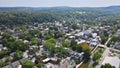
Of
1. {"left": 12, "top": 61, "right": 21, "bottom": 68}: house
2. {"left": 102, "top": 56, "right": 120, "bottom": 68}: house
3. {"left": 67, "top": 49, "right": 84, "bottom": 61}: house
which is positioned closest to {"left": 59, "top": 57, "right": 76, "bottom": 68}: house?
{"left": 67, "top": 49, "right": 84, "bottom": 61}: house

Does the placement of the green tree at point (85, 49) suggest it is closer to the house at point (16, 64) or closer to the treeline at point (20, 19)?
the house at point (16, 64)

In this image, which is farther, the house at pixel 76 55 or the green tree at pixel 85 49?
the green tree at pixel 85 49

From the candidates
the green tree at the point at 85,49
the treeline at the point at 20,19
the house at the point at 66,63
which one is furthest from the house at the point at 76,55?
the treeline at the point at 20,19

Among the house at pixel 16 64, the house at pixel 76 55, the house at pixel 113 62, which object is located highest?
the house at pixel 16 64

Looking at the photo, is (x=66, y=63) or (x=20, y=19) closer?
(x=66, y=63)

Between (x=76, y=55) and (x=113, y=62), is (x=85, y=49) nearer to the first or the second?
(x=76, y=55)

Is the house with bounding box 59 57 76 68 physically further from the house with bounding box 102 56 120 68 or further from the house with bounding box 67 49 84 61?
the house with bounding box 102 56 120 68

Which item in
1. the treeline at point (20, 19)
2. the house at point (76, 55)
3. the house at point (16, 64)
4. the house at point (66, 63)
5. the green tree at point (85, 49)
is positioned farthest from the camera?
the treeline at point (20, 19)

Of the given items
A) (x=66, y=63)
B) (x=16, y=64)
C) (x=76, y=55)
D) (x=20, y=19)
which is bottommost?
(x=76, y=55)

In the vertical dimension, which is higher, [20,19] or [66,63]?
[20,19]

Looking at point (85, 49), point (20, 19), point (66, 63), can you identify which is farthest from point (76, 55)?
point (20, 19)

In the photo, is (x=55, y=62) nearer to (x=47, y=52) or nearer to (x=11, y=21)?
(x=47, y=52)

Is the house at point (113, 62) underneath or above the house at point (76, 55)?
above
